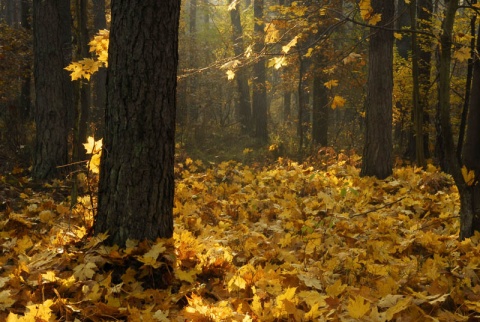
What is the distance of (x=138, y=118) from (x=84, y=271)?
1.13m

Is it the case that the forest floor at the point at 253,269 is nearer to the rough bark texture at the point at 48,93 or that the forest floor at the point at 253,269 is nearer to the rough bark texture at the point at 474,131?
the rough bark texture at the point at 474,131

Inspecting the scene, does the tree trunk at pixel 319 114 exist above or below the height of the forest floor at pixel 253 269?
above

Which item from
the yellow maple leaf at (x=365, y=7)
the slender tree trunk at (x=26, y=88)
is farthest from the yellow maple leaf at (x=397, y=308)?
the slender tree trunk at (x=26, y=88)

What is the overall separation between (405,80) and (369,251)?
8206mm

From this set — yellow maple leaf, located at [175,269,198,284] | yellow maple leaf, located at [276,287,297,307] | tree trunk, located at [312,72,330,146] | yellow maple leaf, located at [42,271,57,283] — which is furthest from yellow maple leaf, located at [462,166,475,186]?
tree trunk, located at [312,72,330,146]

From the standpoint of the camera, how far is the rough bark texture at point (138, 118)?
3.20 m

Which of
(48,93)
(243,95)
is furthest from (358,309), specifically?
(243,95)

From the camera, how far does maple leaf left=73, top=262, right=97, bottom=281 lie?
2922 mm

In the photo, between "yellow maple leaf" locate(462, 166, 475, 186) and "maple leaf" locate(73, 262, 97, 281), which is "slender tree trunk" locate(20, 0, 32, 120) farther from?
"yellow maple leaf" locate(462, 166, 475, 186)

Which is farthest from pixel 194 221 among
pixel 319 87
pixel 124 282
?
pixel 319 87

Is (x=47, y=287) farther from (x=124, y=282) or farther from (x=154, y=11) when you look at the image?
(x=154, y=11)

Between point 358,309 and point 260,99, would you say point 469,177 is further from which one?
point 260,99

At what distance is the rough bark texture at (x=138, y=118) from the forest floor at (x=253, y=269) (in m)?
0.22

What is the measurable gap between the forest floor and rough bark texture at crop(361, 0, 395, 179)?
84.6 inches
